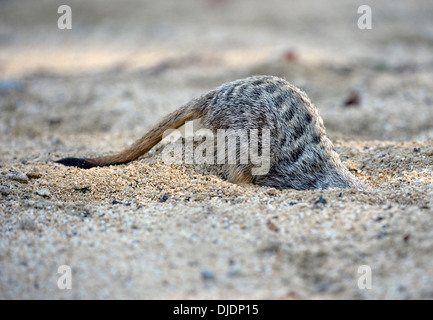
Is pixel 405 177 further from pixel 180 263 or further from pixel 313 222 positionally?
pixel 180 263

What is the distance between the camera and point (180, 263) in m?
2.90

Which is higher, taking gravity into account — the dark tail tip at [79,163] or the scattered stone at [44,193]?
the dark tail tip at [79,163]

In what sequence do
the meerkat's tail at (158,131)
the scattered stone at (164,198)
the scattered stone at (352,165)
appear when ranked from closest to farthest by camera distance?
1. the scattered stone at (164,198)
2. the meerkat's tail at (158,131)
3. the scattered stone at (352,165)

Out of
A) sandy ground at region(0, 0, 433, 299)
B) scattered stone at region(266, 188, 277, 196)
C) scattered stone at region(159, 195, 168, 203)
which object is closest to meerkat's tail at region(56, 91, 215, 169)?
sandy ground at region(0, 0, 433, 299)

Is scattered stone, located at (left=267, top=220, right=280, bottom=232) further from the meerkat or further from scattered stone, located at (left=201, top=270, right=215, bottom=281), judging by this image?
the meerkat

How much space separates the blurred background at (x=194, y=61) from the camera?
6.87 metres

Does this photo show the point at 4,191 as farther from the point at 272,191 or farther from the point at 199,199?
the point at 272,191

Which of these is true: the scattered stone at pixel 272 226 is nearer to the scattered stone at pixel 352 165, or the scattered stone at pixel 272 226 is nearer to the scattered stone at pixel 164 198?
the scattered stone at pixel 164 198

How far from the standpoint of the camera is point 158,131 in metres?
4.23

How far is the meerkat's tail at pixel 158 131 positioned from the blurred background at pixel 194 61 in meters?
1.45

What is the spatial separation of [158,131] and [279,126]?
3.42 ft

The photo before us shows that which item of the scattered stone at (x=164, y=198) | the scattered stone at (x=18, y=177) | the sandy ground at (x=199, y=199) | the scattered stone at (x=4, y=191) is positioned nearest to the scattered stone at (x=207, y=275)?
the sandy ground at (x=199, y=199)
